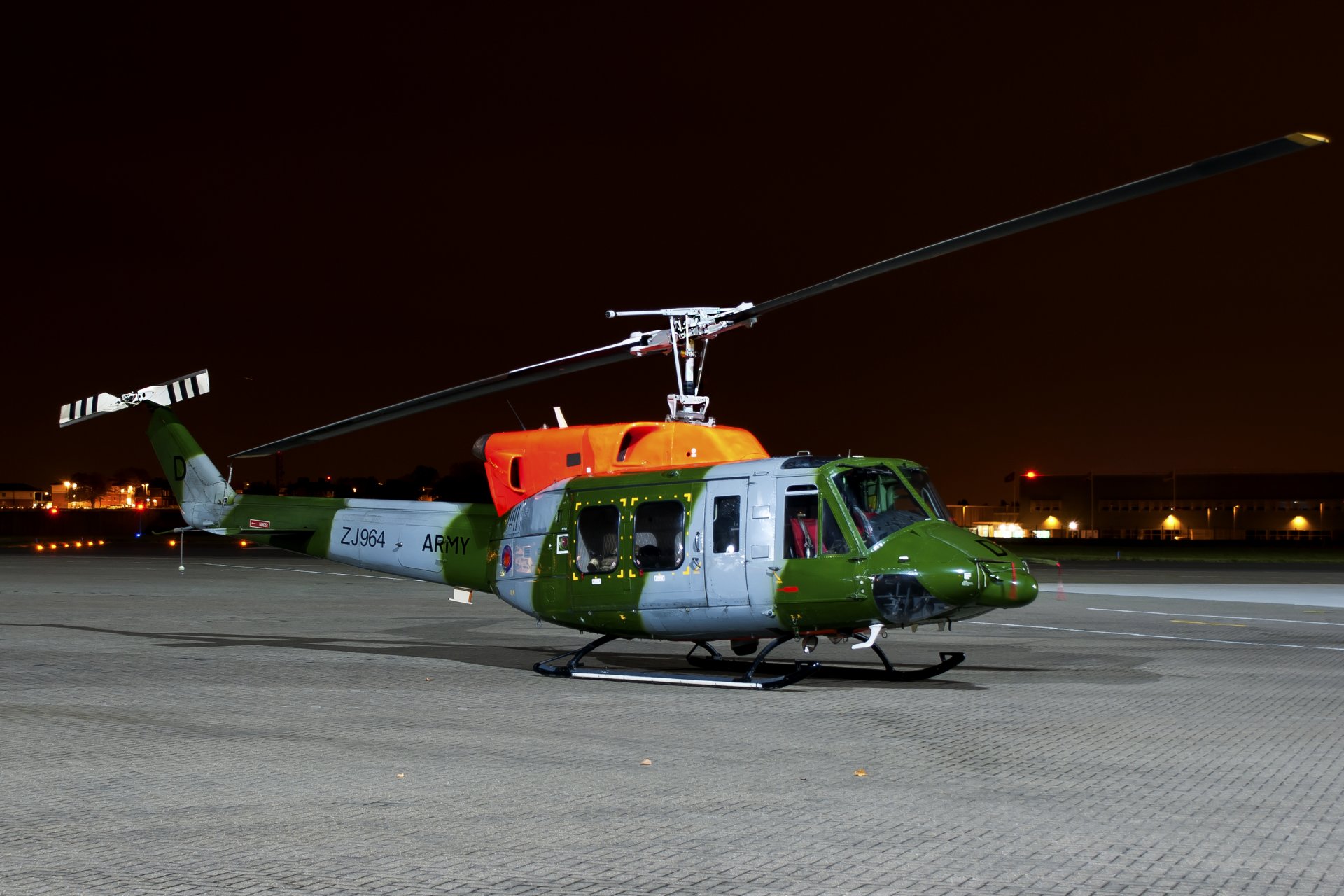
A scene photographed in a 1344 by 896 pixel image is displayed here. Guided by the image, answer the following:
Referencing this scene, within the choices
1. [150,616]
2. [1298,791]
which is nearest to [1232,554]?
[150,616]

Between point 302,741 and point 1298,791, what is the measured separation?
294 inches

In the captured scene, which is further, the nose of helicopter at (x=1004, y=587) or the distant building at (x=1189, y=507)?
the distant building at (x=1189, y=507)

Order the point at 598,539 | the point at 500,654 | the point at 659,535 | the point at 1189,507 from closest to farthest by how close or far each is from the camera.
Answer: the point at 659,535 → the point at 598,539 → the point at 500,654 → the point at 1189,507

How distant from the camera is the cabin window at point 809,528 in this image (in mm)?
13094

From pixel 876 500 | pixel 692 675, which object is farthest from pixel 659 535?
pixel 876 500

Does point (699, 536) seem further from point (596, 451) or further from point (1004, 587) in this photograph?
point (1004, 587)

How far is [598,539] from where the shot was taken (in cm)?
1470

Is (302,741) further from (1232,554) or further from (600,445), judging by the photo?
(1232,554)

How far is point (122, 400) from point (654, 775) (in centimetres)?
1376

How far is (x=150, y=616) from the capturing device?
22.8 metres

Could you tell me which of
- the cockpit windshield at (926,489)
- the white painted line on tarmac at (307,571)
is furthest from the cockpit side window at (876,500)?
the white painted line on tarmac at (307,571)

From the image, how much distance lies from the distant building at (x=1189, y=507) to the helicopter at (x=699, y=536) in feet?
358

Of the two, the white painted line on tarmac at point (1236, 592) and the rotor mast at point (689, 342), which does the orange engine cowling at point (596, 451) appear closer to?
the rotor mast at point (689, 342)

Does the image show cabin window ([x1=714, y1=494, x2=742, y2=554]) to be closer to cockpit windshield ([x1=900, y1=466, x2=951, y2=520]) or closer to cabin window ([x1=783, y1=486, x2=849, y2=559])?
cabin window ([x1=783, y1=486, x2=849, y2=559])
